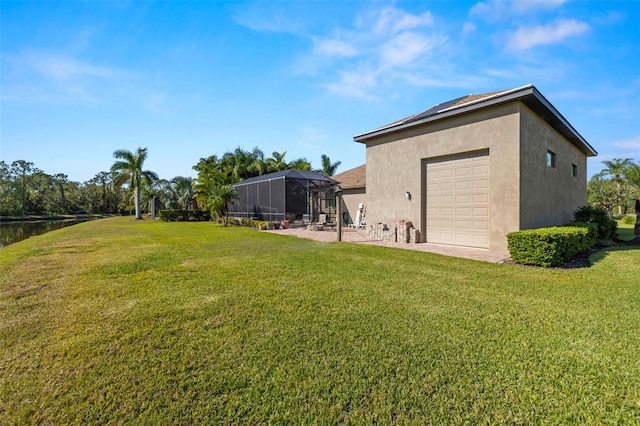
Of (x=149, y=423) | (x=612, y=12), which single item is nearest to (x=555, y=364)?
(x=149, y=423)

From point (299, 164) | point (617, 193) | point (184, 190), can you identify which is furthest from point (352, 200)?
point (617, 193)

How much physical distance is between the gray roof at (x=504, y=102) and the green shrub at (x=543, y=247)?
389cm

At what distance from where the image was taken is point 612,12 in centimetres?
916

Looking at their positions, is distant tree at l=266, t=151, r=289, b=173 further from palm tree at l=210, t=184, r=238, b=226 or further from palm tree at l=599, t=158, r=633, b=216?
palm tree at l=599, t=158, r=633, b=216

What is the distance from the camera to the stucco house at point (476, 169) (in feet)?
27.7

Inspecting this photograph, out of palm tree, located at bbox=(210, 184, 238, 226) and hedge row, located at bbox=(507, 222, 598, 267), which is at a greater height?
palm tree, located at bbox=(210, 184, 238, 226)

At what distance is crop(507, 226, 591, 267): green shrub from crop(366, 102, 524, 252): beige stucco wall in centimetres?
131

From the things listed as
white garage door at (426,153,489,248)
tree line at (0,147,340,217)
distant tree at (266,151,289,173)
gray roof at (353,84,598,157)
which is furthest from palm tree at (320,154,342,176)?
white garage door at (426,153,489,248)

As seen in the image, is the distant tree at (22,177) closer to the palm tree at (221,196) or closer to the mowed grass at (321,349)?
the palm tree at (221,196)

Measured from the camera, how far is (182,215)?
29.4 meters

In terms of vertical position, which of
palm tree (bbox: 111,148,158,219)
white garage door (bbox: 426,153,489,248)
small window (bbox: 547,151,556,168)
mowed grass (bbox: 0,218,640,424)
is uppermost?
palm tree (bbox: 111,148,158,219)

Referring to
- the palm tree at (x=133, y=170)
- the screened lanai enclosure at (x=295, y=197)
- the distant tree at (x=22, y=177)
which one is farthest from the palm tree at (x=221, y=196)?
the distant tree at (x=22, y=177)

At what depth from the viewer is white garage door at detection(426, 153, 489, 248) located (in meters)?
9.16

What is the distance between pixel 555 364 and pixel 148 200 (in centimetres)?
4420
